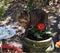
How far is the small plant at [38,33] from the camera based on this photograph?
11.6 ft

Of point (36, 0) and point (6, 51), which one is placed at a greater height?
point (36, 0)

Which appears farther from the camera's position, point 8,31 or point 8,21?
point 8,21

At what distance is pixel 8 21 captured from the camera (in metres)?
4.95

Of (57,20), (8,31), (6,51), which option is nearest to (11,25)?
(57,20)

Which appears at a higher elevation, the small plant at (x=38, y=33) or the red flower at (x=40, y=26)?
the red flower at (x=40, y=26)

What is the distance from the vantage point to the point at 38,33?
141 inches

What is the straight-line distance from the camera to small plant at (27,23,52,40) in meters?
3.54

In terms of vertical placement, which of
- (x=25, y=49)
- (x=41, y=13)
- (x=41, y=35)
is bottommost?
(x=25, y=49)

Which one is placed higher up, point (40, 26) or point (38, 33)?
point (40, 26)

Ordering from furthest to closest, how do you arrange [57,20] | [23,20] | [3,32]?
[57,20] < [23,20] < [3,32]

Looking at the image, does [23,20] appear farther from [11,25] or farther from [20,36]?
[11,25]

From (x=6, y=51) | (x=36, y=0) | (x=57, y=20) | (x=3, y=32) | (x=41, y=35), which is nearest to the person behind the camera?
(x=6, y=51)

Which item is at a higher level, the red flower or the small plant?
the red flower

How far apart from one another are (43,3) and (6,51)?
2941 mm
